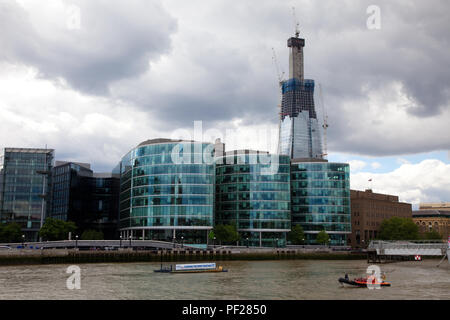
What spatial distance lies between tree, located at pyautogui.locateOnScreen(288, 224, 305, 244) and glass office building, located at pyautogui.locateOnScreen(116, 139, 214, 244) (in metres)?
33.1

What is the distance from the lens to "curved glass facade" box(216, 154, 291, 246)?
6196 inches

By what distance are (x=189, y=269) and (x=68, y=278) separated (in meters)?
21.6

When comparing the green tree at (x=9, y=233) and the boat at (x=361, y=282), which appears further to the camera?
the green tree at (x=9, y=233)

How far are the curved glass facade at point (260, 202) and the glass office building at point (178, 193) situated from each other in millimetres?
20818

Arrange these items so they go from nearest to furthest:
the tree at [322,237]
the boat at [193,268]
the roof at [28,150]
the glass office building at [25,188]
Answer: the boat at [193,268] → the glass office building at [25,188] → the roof at [28,150] → the tree at [322,237]

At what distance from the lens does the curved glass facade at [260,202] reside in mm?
157375

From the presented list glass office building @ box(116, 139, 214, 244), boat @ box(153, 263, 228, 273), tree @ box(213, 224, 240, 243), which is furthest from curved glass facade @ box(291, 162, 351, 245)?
boat @ box(153, 263, 228, 273)

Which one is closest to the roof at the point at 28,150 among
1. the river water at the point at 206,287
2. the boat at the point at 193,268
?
the river water at the point at 206,287

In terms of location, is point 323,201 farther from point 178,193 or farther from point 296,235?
point 178,193

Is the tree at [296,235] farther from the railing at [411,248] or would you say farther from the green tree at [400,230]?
the railing at [411,248]

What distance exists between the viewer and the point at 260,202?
6206 inches

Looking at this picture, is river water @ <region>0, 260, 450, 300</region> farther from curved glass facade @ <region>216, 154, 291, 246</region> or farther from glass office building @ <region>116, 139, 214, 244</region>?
curved glass facade @ <region>216, 154, 291, 246</region>

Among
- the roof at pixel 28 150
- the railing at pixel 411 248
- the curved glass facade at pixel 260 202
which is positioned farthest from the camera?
the curved glass facade at pixel 260 202
